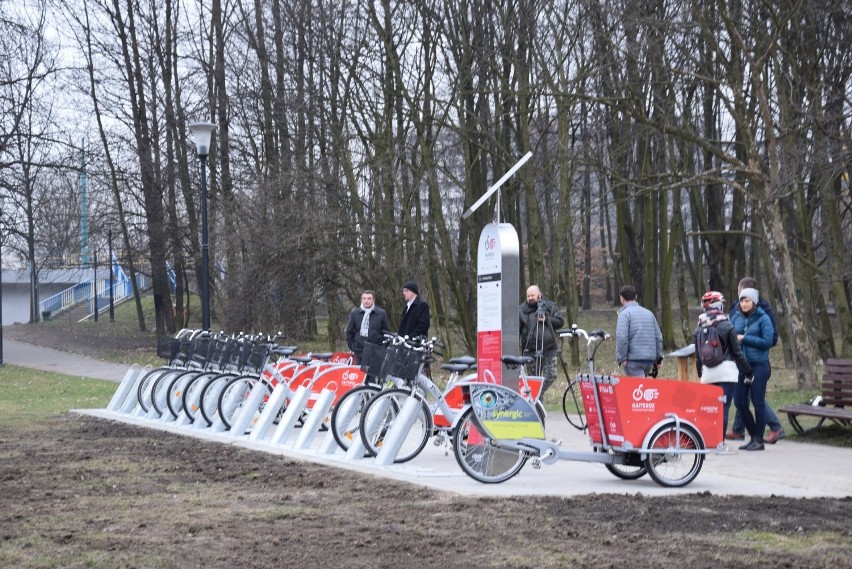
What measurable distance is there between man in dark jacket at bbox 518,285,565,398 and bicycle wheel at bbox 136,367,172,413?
188 inches

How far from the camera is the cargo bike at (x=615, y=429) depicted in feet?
31.7

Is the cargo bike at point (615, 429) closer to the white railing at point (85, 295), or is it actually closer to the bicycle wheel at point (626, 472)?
the bicycle wheel at point (626, 472)

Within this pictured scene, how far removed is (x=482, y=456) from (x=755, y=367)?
145 inches

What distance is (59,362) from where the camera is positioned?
31.9 metres

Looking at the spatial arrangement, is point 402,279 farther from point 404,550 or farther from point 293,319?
point 404,550

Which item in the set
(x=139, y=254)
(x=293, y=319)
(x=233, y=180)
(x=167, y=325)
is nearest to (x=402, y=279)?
(x=293, y=319)

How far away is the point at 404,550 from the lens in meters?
6.86

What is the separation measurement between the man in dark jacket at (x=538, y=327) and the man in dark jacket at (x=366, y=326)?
1.66 m

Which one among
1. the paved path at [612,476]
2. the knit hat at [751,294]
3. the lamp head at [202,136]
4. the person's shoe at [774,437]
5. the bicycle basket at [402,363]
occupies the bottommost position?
the paved path at [612,476]

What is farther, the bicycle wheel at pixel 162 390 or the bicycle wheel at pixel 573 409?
the bicycle wheel at pixel 162 390

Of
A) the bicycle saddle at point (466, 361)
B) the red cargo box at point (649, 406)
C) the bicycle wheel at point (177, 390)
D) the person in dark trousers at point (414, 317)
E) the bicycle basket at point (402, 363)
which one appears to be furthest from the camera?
the bicycle wheel at point (177, 390)

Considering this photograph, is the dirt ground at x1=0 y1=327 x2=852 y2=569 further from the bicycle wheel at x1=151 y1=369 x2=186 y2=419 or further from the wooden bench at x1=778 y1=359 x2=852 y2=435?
the bicycle wheel at x1=151 y1=369 x2=186 y2=419

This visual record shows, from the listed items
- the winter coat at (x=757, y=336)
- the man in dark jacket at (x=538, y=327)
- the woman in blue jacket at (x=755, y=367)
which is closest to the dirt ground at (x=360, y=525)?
the woman in blue jacket at (x=755, y=367)

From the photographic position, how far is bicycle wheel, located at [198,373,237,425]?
1491 centimetres
